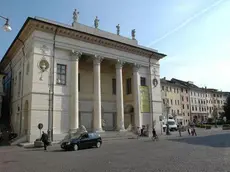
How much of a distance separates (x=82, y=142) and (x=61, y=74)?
10685mm

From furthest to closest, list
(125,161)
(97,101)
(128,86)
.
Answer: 1. (128,86)
2. (97,101)
3. (125,161)

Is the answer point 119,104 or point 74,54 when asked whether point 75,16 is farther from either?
point 119,104

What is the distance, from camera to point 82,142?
16.9 metres

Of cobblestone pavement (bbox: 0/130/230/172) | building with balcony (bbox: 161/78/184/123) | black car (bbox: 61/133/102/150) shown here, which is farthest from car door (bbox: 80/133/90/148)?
building with balcony (bbox: 161/78/184/123)

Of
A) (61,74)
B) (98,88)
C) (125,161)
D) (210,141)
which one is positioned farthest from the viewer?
(98,88)

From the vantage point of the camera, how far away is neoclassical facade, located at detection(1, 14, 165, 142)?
23.0 metres

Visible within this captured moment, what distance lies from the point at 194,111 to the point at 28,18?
218 ft

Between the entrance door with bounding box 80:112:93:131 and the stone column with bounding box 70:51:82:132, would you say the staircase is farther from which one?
the entrance door with bounding box 80:112:93:131

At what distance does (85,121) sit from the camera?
2936 cm

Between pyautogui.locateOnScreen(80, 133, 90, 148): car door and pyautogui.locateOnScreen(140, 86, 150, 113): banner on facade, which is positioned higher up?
pyautogui.locateOnScreen(140, 86, 150, 113): banner on facade

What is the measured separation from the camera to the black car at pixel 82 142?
53.1 feet

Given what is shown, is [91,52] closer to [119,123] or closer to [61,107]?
[61,107]

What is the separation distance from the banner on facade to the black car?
15098mm

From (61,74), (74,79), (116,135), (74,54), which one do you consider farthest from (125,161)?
(74,54)
